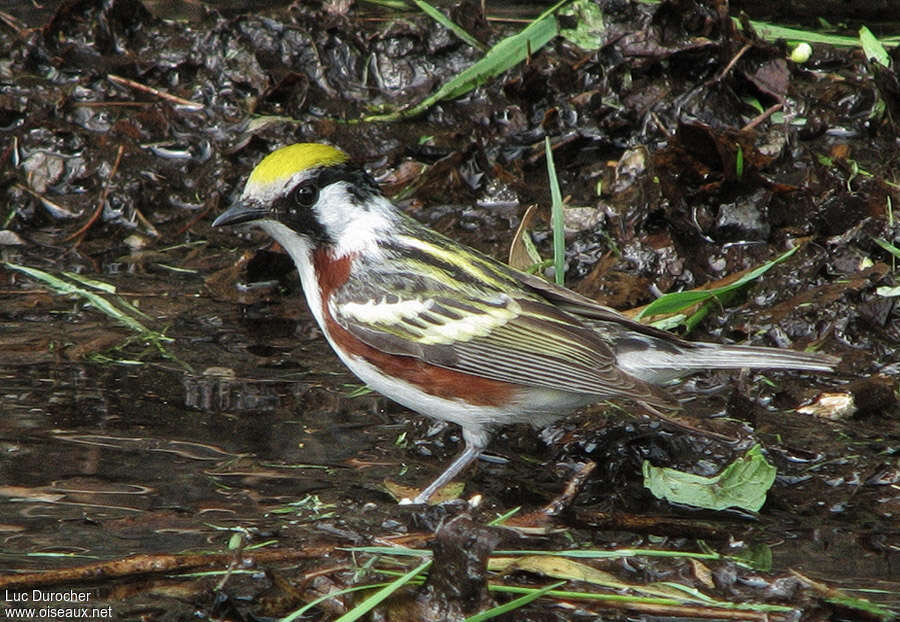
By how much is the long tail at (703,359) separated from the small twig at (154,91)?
4143mm

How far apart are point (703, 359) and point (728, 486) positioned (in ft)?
1.80

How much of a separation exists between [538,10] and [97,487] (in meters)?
5.56

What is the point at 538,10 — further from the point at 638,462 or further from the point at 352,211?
the point at 638,462

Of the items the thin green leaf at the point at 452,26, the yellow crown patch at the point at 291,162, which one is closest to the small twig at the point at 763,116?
the thin green leaf at the point at 452,26

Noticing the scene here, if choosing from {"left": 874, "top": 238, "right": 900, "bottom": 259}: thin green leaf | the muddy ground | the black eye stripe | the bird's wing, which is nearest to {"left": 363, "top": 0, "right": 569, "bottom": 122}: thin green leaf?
the muddy ground

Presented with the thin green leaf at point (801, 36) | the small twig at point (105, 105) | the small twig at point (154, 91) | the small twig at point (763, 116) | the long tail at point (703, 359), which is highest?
the thin green leaf at point (801, 36)

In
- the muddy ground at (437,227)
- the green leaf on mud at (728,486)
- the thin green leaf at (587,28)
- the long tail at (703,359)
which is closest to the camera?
the muddy ground at (437,227)

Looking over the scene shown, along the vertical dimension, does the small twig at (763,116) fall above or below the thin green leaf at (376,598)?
above

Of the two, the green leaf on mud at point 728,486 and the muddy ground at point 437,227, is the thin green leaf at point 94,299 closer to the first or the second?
the muddy ground at point 437,227

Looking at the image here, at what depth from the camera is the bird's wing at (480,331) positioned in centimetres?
515

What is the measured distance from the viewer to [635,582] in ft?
14.2

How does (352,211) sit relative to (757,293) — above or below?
above

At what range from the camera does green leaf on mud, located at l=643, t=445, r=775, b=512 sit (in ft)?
15.9

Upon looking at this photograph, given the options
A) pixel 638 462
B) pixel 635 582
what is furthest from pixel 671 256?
pixel 635 582
